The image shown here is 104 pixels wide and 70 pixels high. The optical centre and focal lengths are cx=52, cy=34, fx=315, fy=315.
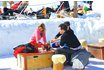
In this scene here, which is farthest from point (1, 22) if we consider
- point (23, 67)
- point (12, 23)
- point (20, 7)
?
point (20, 7)

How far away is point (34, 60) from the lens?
19.4 ft

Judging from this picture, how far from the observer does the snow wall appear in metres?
8.07

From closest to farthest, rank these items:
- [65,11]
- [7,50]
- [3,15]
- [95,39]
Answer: [7,50]
[95,39]
[3,15]
[65,11]

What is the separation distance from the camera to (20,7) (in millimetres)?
15305

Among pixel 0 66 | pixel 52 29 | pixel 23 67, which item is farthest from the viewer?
pixel 52 29

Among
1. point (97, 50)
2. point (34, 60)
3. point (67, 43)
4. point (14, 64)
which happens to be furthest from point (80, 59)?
point (14, 64)

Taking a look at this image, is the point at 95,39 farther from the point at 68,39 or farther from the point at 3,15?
the point at 3,15

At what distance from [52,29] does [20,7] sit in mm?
6680

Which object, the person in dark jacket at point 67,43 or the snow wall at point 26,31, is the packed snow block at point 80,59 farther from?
the snow wall at point 26,31

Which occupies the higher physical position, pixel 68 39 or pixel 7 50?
pixel 68 39

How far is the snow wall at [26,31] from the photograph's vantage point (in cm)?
807

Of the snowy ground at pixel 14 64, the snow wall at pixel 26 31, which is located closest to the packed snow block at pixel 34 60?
the snowy ground at pixel 14 64

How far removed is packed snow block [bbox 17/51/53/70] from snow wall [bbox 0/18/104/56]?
78.7 inches

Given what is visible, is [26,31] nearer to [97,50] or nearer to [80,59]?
[97,50]
